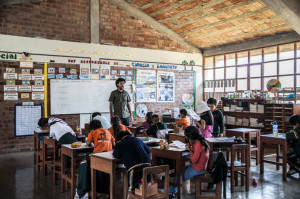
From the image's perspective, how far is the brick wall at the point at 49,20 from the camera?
7902 millimetres

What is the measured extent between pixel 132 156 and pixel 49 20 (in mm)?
6500

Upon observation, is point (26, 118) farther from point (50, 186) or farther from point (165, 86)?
→ point (165, 86)

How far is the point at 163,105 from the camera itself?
10625 millimetres

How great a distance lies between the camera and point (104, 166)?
3.60 metres

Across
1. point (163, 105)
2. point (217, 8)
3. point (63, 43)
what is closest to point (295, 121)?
point (217, 8)

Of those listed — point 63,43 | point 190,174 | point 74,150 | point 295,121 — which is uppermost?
point 63,43

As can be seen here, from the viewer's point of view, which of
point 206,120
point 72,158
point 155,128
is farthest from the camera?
point 155,128

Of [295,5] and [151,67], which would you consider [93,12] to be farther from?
[295,5]

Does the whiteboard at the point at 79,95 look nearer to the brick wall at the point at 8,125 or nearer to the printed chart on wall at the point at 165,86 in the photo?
the brick wall at the point at 8,125

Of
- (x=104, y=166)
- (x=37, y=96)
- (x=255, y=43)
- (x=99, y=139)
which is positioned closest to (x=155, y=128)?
(x=99, y=139)

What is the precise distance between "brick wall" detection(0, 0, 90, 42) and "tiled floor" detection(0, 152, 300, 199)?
3888 millimetres

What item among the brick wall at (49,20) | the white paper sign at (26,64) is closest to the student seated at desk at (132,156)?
the white paper sign at (26,64)

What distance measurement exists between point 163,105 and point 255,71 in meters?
3.41

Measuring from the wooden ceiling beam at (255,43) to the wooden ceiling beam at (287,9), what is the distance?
1044 mm
